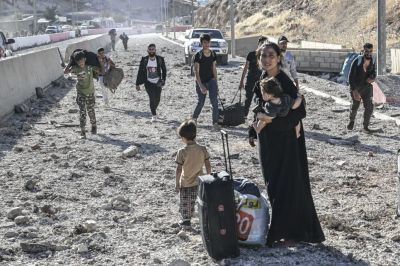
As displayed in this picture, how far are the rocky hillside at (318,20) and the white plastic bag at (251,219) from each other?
30.8 meters

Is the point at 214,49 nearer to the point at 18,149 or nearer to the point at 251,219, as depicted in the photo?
the point at 18,149

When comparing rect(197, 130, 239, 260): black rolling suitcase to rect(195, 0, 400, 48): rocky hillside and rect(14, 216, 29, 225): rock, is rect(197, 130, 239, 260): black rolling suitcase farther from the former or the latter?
rect(195, 0, 400, 48): rocky hillside

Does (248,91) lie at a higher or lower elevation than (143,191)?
higher

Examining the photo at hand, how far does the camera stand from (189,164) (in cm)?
→ 659

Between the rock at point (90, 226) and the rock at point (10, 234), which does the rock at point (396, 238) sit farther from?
the rock at point (10, 234)

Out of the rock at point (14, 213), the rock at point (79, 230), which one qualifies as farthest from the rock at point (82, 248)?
the rock at point (14, 213)

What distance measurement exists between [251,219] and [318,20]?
56.0m

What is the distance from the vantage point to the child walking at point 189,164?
6.52 metres

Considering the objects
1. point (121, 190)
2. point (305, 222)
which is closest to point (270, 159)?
point (305, 222)

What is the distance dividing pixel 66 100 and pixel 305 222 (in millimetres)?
13907

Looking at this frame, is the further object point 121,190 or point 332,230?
point 121,190

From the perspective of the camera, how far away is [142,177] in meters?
9.38

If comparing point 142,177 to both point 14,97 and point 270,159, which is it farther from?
point 14,97

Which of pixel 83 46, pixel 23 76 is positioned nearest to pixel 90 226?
pixel 23 76
